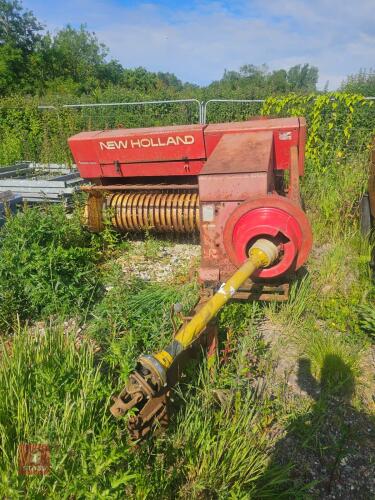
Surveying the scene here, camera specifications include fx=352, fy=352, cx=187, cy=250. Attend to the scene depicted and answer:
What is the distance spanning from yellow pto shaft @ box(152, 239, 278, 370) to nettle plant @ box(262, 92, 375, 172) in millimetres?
4788

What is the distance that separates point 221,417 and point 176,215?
109 inches

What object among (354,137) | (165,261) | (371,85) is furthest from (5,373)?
(371,85)

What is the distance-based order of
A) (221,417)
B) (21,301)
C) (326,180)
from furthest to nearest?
1. (326,180)
2. (21,301)
3. (221,417)

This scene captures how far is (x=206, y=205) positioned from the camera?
8.25 ft

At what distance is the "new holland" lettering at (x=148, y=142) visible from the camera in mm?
3961

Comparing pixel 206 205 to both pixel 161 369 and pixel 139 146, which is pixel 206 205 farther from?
pixel 139 146

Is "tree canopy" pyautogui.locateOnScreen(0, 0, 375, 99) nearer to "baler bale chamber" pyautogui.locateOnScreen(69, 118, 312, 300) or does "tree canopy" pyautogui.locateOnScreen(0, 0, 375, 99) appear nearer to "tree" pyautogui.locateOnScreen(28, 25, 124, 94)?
"tree" pyautogui.locateOnScreen(28, 25, 124, 94)

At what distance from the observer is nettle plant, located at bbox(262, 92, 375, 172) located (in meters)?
6.33

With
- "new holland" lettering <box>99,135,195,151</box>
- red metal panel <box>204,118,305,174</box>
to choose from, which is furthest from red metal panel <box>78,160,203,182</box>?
red metal panel <box>204,118,305,174</box>

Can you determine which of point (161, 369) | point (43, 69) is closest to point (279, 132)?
point (161, 369)

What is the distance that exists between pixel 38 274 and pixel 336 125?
19.2ft

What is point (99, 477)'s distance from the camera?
1248 millimetres

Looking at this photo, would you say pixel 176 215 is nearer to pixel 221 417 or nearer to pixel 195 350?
pixel 195 350

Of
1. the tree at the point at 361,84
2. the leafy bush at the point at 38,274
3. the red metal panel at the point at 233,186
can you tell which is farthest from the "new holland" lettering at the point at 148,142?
the tree at the point at 361,84
